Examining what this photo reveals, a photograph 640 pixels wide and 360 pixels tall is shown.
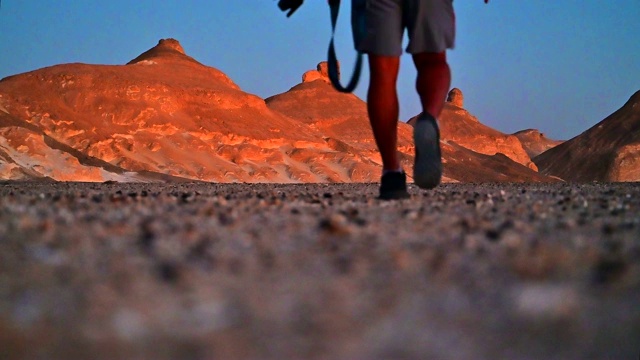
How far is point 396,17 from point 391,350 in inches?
130

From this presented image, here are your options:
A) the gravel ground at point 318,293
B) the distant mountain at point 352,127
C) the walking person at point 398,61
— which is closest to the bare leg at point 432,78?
the walking person at point 398,61

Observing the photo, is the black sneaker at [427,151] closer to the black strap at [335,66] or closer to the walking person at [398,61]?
the walking person at [398,61]

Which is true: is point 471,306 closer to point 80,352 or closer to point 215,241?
point 80,352

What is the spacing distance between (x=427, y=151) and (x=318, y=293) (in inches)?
103

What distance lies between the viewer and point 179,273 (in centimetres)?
132

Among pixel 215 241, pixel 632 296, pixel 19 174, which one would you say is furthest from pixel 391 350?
pixel 19 174

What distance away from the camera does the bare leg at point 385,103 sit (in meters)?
4.01

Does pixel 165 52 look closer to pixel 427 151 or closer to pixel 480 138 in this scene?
pixel 427 151

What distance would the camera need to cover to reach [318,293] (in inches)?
47.3

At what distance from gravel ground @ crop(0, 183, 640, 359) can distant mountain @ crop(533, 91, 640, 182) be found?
263ft

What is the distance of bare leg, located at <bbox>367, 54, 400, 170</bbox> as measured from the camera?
13.1ft

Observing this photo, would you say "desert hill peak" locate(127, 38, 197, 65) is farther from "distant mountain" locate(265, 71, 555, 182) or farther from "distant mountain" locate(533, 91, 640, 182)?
"distant mountain" locate(533, 91, 640, 182)

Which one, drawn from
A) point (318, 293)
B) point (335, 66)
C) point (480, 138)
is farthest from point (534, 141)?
point (318, 293)

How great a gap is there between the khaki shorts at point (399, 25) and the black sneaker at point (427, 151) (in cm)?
49
